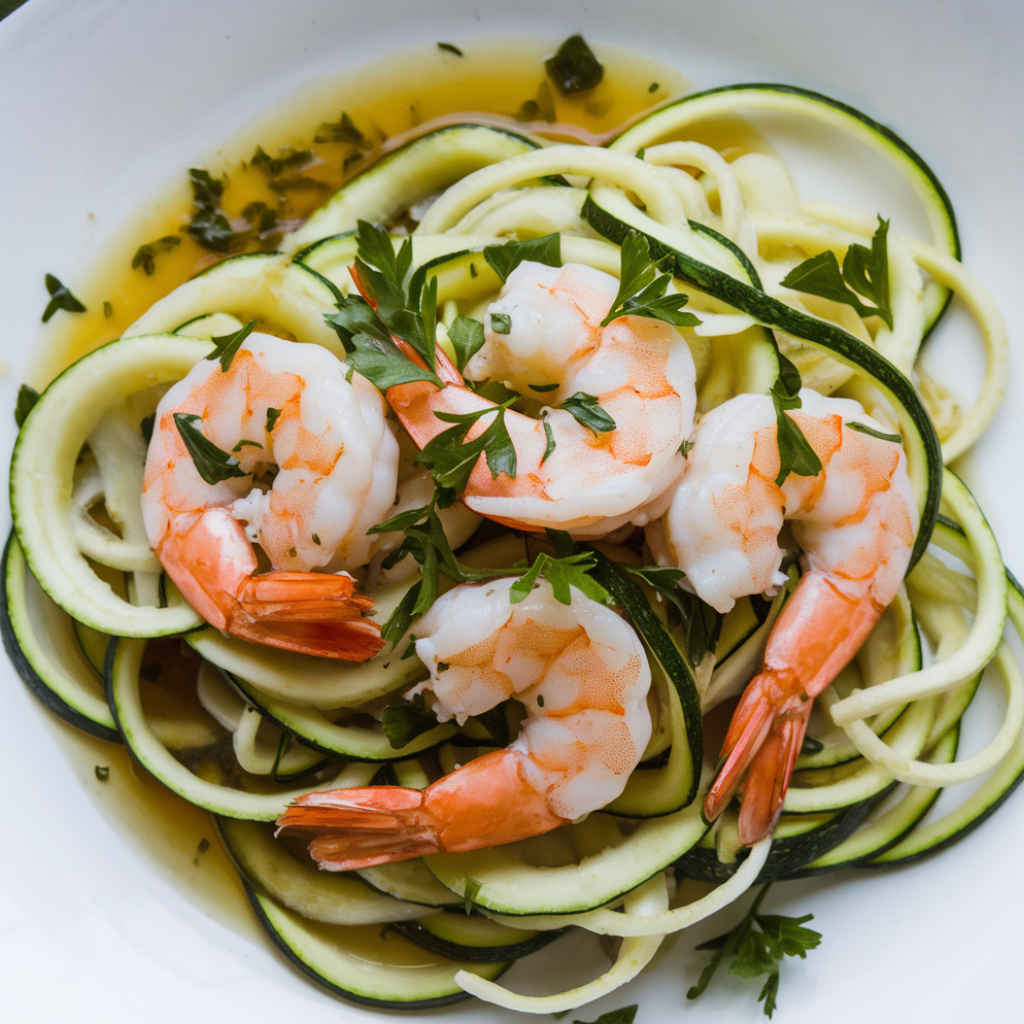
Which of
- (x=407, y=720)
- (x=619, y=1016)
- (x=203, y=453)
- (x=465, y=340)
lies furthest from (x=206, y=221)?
(x=619, y=1016)

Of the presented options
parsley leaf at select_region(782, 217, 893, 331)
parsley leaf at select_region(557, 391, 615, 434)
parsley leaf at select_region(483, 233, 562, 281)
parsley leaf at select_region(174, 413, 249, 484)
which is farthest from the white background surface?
parsley leaf at select_region(557, 391, 615, 434)

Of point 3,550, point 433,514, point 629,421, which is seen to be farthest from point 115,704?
point 629,421

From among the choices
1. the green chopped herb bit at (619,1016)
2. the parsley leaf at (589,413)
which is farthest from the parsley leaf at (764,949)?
the parsley leaf at (589,413)

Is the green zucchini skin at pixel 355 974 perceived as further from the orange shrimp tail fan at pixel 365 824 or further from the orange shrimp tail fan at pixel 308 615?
the orange shrimp tail fan at pixel 308 615

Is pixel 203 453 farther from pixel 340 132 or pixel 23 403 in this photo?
pixel 340 132

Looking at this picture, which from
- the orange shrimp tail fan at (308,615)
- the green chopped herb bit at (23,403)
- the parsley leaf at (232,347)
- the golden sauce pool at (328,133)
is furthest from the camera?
the golden sauce pool at (328,133)

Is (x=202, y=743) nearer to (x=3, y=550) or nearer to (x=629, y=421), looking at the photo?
(x=3, y=550)
